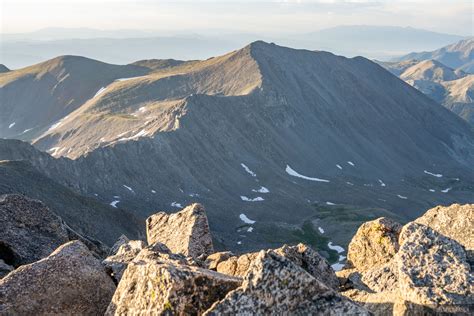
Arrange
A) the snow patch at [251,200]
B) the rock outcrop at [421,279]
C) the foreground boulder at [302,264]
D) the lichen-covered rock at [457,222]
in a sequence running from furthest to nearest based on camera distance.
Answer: the snow patch at [251,200]
the lichen-covered rock at [457,222]
the foreground boulder at [302,264]
the rock outcrop at [421,279]

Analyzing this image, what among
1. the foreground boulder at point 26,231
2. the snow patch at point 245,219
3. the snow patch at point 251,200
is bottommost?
the snow patch at point 251,200

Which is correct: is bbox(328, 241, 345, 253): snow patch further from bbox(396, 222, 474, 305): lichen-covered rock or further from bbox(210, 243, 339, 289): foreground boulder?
bbox(396, 222, 474, 305): lichen-covered rock

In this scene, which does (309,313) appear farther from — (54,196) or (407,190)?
(407,190)

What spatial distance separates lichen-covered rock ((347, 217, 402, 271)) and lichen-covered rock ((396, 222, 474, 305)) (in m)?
4.77

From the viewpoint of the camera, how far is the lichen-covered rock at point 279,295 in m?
9.81

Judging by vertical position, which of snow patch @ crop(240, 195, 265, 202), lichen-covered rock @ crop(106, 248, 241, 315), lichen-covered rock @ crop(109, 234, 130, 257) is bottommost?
snow patch @ crop(240, 195, 265, 202)

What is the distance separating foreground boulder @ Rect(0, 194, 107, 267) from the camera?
710 inches

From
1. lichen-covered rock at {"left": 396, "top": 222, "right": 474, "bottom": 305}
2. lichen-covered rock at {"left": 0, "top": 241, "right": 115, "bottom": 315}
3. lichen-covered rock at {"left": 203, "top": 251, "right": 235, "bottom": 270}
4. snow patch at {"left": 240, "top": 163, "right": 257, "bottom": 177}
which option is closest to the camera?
lichen-covered rock at {"left": 396, "top": 222, "right": 474, "bottom": 305}

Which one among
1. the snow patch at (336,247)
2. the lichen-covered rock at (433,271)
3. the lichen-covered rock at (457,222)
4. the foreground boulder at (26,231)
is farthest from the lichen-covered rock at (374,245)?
the snow patch at (336,247)

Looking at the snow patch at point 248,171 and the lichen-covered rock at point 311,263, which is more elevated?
the lichen-covered rock at point 311,263

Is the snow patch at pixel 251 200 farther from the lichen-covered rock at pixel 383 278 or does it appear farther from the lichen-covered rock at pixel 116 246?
the lichen-covered rock at pixel 383 278

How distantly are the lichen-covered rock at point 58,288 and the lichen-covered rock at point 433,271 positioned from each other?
751 centimetres

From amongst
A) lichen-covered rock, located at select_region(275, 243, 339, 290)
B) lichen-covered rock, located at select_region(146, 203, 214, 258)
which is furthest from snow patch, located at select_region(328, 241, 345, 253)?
lichen-covered rock, located at select_region(275, 243, 339, 290)

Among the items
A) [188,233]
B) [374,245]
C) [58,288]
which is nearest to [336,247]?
[374,245]
